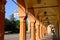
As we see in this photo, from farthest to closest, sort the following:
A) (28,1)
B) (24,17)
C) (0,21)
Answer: (28,1), (24,17), (0,21)

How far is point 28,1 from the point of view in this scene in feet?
40.9

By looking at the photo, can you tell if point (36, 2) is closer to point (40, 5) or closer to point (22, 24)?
point (40, 5)

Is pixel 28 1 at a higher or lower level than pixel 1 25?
higher

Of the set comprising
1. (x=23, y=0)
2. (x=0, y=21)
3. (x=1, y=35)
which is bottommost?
(x=1, y=35)

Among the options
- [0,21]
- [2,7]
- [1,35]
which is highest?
[2,7]

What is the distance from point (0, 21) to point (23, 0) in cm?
543

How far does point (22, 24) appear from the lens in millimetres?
10992

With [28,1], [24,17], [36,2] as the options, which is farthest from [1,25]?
[36,2]

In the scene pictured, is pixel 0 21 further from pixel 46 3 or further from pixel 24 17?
pixel 46 3

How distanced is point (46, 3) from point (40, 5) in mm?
556

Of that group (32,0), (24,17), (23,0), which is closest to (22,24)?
(24,17)

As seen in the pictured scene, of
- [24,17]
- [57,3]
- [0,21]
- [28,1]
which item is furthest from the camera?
[57,3]

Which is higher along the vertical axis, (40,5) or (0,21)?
(40,5)

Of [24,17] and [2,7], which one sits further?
[24,17]
